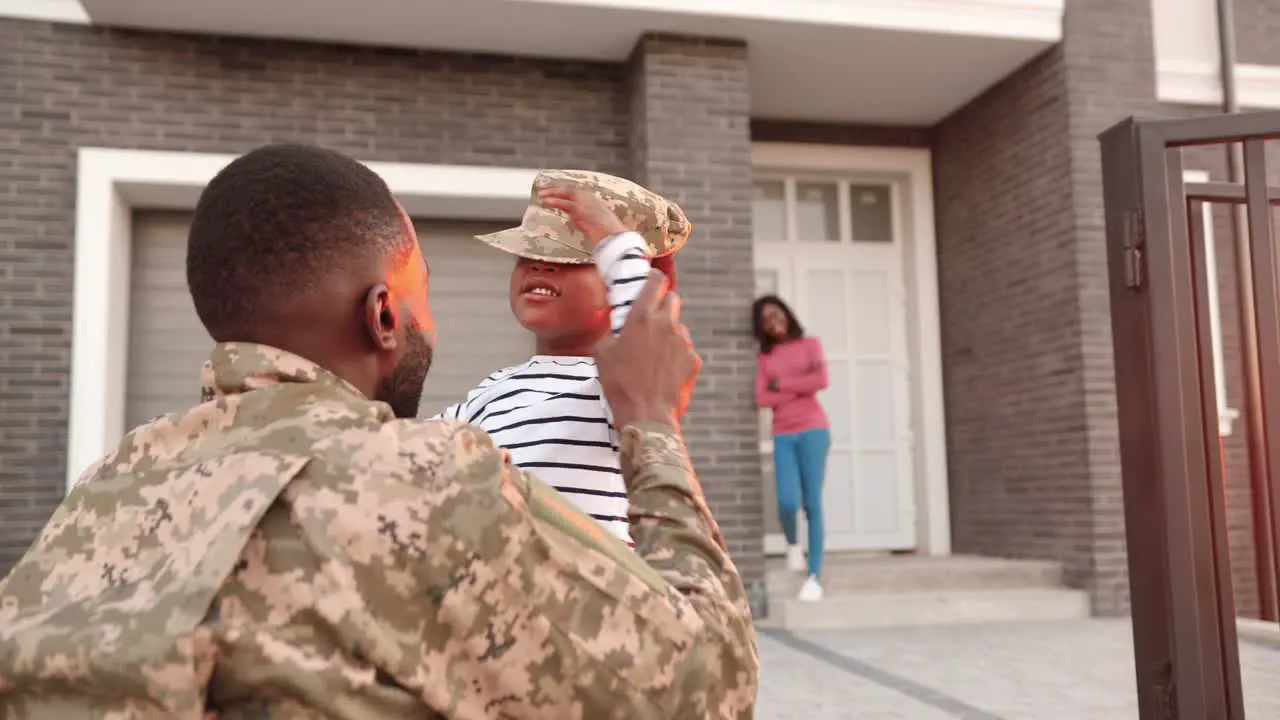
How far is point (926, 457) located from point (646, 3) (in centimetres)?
403

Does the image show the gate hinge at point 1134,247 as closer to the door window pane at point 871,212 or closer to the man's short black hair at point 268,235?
the man's short black hair at point 268,235

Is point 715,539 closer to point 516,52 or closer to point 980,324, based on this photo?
point 516,52

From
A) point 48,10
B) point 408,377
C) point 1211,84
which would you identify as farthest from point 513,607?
point 1211,84

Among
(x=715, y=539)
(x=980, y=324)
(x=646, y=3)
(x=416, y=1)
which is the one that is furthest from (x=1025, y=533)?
(x=715, y=539)

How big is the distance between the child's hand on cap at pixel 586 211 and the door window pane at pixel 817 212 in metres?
7.43

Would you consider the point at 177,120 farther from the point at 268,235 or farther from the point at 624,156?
the point at 268,235

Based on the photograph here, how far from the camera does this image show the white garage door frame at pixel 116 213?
650cm

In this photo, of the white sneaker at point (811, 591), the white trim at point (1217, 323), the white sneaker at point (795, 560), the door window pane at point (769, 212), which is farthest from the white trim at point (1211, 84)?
the white sneaker at point (811, 591)

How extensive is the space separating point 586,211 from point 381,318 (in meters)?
0.40

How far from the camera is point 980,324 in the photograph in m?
8.19

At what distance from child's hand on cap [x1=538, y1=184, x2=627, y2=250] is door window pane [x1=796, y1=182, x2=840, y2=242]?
24.4 ft

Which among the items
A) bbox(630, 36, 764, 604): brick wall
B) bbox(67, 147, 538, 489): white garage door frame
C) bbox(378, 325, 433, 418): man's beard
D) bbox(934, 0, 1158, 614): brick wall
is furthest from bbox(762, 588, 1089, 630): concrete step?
bbox(378, 325, 433, 418): man's beard

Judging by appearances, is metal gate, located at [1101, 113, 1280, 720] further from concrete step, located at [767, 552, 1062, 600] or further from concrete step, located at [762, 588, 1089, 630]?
concrete step, located at [767, 552, 1062, 600]

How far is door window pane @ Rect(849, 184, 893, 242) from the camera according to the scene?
8828 millimetres
